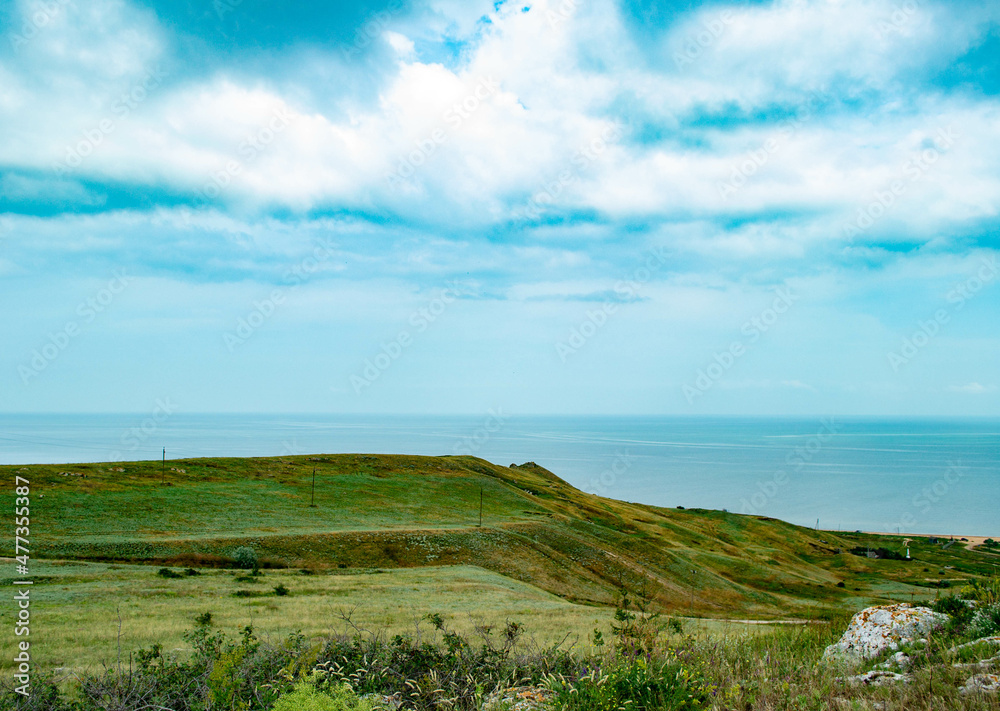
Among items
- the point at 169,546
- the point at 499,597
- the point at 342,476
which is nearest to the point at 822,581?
the point at 499,597

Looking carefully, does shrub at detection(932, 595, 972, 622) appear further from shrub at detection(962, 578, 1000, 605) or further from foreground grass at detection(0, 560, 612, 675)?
foreground grass at detection(0, 560, 612, 675)

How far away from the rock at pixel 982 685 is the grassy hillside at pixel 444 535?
31.1ft

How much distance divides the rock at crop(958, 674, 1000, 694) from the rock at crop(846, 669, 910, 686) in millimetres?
754

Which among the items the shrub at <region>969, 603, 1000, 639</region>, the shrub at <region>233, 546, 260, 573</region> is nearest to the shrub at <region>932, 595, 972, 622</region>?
the shrub at <region>969, 603, 1000, 639</region>

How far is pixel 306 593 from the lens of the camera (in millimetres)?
32438

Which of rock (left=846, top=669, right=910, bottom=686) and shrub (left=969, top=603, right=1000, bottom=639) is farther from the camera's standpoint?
shrub (left=969, top=603, right=1000, bottom=639)

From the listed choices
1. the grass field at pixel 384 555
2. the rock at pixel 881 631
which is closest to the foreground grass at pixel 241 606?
the grass field at pixel 384 555

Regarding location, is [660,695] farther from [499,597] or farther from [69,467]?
[69,467]

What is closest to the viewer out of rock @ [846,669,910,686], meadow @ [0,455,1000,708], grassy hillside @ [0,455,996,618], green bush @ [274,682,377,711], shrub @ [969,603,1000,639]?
green bush @ [274,682,377,711]

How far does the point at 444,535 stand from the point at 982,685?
170ft

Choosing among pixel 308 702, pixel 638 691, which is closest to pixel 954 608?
pixel 638 691

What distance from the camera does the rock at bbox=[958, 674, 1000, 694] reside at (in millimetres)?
5922

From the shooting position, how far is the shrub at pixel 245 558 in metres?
42.0

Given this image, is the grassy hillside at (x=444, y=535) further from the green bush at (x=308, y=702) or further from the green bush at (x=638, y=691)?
the green bush at (x=308, y=702)
